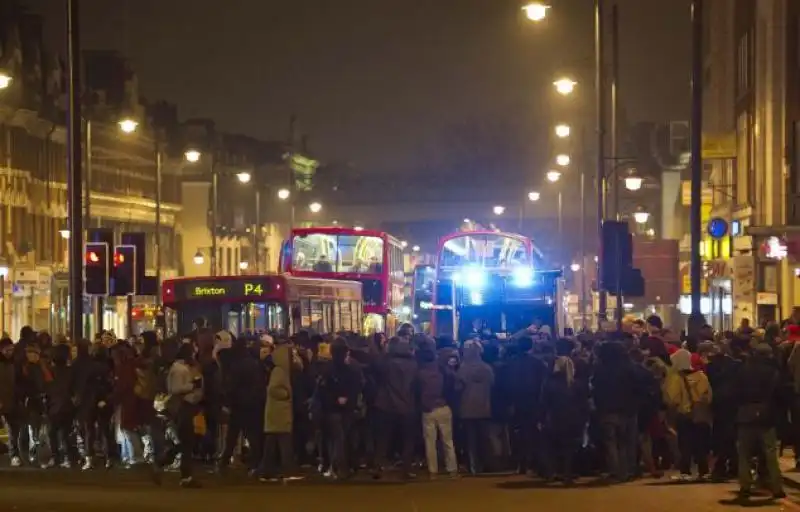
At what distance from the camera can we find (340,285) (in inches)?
1420

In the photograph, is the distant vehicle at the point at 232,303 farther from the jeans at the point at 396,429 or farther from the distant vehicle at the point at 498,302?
the jeans at the point at 396,429

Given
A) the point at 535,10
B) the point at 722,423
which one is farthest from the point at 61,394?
the point at 535,10

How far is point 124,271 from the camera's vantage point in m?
27.2

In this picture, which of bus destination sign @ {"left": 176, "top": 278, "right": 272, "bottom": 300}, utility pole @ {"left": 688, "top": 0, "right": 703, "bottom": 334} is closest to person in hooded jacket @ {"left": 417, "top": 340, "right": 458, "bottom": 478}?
utility pole @ {"left": 688, "top": 0, "right": 703, "bottom": 334}

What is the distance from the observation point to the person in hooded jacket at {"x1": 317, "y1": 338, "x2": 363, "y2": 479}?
2053 cm

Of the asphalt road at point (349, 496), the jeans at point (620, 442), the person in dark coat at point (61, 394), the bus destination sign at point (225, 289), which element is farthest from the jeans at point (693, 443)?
the bus destination sign at point (225, 289)

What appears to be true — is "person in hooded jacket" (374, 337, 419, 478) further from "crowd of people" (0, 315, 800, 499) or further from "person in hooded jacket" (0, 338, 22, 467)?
"person in hooded jacket" (0, 338, 22, 467)

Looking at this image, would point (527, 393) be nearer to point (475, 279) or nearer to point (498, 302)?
point (498, 302)

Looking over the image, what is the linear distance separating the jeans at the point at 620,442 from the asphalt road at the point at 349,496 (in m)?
0.26

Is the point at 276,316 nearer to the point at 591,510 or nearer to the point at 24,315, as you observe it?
the point at 591,510

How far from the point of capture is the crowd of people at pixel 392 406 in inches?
784

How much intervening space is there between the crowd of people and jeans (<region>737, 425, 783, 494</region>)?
25.8 inches

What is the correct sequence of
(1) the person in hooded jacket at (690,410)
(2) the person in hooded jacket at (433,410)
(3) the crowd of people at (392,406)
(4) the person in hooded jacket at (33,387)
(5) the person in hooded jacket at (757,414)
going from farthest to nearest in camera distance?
(4) the person in hooded jacket at (33,387)
(2) the person in hooded jacket at (433,410)
(1) the person in hooded jacket at (690,410)
(3) the crowd of people at (392,406)
(5) the person in hooded jacket at (757,414)

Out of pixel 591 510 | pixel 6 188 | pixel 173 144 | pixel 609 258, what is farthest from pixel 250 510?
pixel 173 144
